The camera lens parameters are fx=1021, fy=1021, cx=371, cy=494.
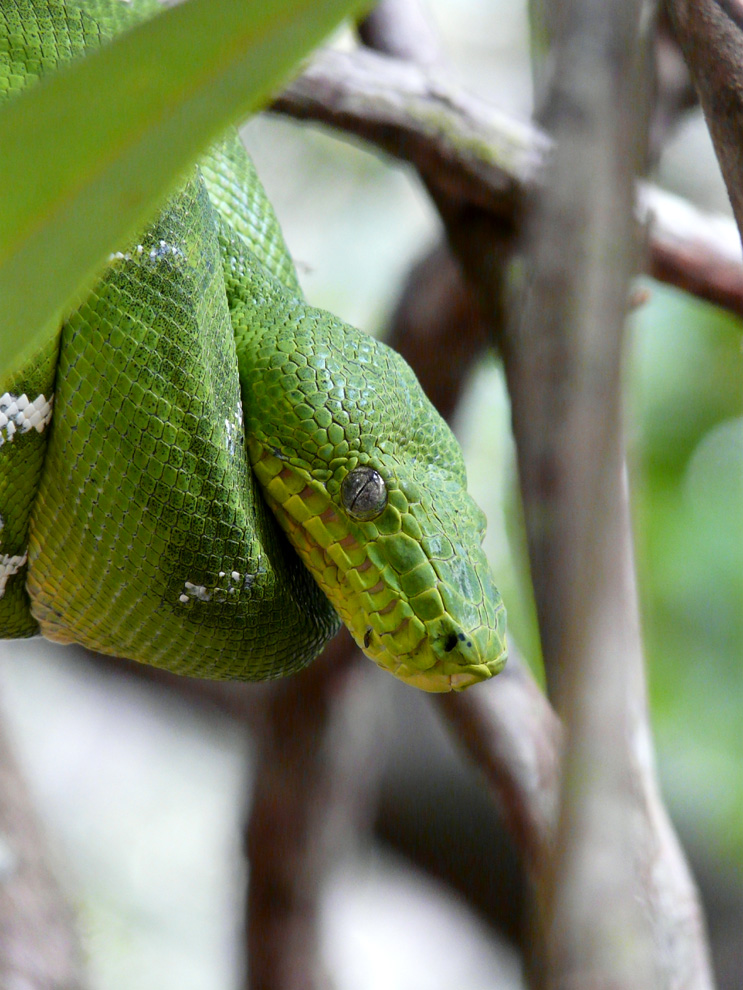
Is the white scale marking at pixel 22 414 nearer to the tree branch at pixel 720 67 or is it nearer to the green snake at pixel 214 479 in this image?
the green snake at pixel 214 479

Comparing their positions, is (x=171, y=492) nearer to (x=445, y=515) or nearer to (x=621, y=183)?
(x=445, y=515)

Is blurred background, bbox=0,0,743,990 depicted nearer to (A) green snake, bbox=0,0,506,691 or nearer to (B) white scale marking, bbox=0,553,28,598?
(A) green snake, bbox=0,0,506,691

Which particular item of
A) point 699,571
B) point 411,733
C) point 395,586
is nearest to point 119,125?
point 395,586

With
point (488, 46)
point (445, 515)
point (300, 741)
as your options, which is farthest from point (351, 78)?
point (488, 46)

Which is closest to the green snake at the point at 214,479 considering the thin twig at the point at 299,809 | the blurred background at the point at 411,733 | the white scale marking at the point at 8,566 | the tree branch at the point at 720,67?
the white scale marking at the point at 8,566

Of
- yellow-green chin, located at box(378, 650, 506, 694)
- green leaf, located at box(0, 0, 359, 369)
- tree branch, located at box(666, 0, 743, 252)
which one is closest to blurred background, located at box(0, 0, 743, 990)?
yellow-green chin, located at box(378, 650, 506, 694)

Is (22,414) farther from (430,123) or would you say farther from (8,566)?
(430,123)
